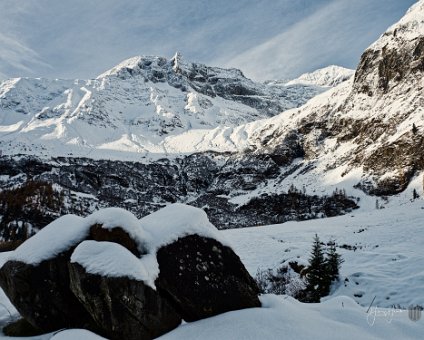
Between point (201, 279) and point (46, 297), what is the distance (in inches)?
128

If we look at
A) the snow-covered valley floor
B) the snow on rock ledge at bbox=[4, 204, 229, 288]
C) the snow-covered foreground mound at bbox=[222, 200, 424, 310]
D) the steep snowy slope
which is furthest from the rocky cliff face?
the snow on rock ledge at bbox=[4, 204, 229, 288]

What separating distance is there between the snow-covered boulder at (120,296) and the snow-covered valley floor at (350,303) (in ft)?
1.28

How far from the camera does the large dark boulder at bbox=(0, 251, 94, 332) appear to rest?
7566 millimetres

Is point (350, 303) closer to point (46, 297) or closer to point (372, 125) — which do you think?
point (46, 297)

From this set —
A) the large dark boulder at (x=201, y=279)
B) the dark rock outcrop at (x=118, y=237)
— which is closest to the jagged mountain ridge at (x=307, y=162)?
the large dark boulder at (x=201, y=279)

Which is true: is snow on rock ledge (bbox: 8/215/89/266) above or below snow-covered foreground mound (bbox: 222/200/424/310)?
above

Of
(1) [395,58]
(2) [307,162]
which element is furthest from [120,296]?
(2) [307,162]

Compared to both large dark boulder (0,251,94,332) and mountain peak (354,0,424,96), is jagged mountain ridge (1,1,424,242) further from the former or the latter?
large dark boulder (0,251,94,332)

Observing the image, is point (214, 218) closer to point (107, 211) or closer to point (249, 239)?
point (249, 239)

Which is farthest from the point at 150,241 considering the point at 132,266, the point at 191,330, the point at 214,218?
the point at 214,218

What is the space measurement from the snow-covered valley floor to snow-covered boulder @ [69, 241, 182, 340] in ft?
1.28

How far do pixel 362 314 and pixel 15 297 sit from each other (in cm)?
705

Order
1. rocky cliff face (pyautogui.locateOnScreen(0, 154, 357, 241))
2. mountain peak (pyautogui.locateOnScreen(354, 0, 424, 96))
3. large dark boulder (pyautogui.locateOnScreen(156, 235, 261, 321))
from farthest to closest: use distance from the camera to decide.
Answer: mountain peak (pyautogui.locateOnScreen(354, 0, 424, 96)), rocky cliff face (pyautogui.locateOnScreen(0, 154, 357, 241)), large dark boulder (pyautogui.locateOnScreen(156, 235, 261, 321))

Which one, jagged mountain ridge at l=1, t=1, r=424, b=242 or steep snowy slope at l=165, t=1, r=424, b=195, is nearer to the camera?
steep snowy slope at l=165, t=1, r=424, b=195
